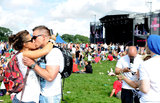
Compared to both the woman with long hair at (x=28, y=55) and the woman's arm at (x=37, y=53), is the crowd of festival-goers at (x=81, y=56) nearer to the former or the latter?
the woman with long hair at (x=28, y=55)

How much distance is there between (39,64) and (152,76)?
4.33ft

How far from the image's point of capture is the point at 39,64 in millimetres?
2568

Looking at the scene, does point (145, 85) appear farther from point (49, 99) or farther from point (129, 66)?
point (129, 66)

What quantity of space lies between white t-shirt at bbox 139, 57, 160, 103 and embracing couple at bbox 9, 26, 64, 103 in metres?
0.99

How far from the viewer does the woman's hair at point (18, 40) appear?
103 inches

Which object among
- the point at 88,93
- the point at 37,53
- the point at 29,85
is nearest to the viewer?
the point at 37,53

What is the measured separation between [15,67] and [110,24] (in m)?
47.8

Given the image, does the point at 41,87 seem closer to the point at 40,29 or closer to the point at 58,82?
the point at 58,82

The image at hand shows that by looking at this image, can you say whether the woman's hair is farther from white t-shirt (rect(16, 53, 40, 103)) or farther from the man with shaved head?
the man with shaved head

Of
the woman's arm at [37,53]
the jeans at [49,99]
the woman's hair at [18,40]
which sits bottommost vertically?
the jeans at [49,99]

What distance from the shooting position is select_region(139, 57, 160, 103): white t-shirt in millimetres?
2271

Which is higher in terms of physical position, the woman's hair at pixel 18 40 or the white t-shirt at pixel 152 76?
the woman's hair at pixel 18 40

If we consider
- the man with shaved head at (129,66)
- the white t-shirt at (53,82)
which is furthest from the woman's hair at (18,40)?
the man with shaved head at (129,66)

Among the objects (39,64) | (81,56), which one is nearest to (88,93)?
(39,64)
